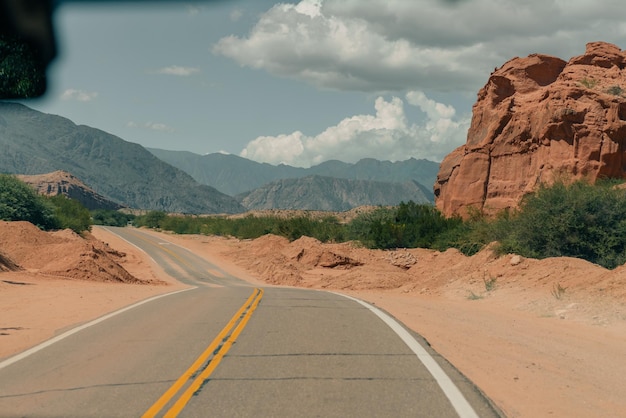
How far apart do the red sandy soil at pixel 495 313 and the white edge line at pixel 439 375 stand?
0.39 m

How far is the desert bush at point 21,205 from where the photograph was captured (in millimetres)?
45497

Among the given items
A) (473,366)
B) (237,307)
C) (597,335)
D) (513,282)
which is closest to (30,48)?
(473,366)

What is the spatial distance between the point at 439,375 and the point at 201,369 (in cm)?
330

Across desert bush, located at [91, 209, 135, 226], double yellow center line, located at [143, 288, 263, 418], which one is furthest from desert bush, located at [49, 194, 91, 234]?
double yellow center line, located at [143, 288, 263, 418]

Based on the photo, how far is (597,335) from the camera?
13.9 meters

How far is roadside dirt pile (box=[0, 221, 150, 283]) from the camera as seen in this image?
29.4m


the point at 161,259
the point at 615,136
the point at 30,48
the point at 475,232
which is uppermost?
the point at 615,136

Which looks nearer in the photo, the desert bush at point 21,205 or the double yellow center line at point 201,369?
the double yellow center line at point 201,369

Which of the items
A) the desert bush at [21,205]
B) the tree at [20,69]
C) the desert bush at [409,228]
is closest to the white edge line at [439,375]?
the tree at [20,69]

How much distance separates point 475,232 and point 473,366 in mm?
27225

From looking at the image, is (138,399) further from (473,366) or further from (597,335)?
(597,335)

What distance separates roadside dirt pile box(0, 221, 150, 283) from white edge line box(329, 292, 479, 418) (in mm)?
19616

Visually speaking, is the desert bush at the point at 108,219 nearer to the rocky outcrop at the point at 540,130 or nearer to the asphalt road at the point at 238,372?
the rocky outcrop at the point at 540,130

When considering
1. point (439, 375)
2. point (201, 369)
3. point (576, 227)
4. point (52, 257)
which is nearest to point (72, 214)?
point (52, 257)
